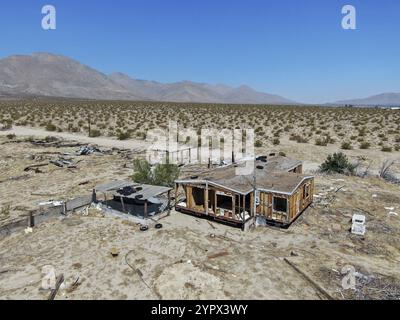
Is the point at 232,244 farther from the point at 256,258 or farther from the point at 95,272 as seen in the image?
the point at 95,272

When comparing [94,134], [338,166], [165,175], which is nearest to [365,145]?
[338,166]

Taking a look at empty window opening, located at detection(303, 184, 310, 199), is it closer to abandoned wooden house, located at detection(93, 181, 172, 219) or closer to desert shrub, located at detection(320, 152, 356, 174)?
abandoned wooden house, located at detection(93, 181, 172, 219)

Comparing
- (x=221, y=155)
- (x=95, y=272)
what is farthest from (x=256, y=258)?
(x=221, y=155)

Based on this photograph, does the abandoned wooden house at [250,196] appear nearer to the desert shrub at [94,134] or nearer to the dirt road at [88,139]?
the dirt road at [88,139]

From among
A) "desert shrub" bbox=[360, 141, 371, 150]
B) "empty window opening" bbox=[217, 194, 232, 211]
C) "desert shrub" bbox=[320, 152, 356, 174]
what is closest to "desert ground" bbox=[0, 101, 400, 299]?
"desert shrub" bbox=[320, 152, 356, 174]

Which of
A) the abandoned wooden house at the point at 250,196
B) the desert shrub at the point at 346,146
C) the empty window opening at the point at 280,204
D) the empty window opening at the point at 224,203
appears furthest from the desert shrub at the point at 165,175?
the desert shrub at the point at 346,146

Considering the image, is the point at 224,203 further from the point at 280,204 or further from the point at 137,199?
the point at 137,199
